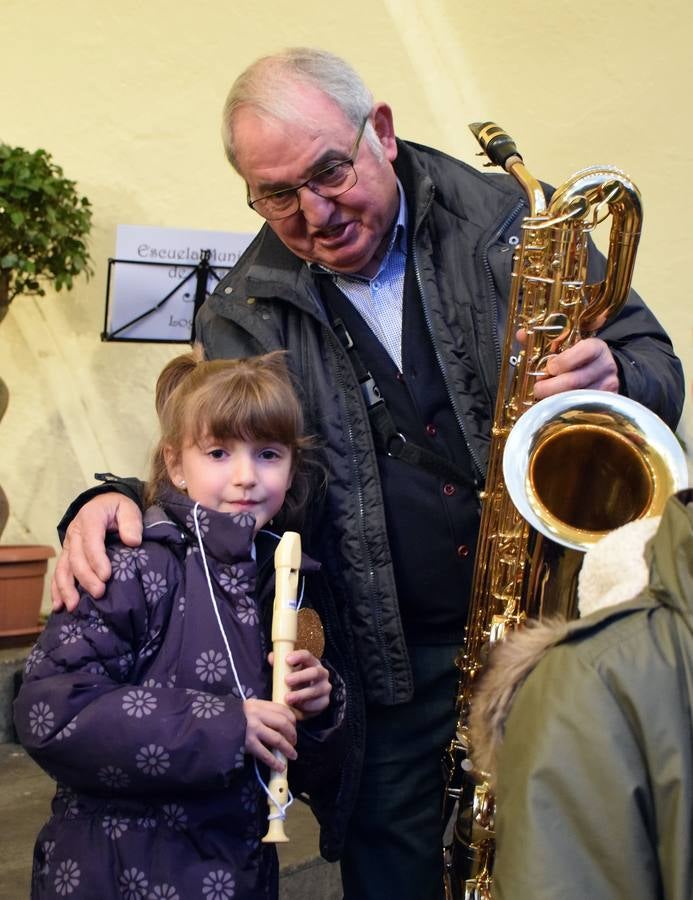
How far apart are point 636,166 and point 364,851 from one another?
2.36 m

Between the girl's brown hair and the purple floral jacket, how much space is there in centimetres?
14

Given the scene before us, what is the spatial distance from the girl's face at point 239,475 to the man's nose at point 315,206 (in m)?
0.37

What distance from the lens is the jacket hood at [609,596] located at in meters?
1.07

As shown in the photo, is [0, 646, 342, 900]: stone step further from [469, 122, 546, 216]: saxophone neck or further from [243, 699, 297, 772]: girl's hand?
[469, 122, 546, 216]: saxophone neck

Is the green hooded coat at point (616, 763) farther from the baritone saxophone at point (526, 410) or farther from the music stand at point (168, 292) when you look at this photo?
the music stand at point (168, 292)

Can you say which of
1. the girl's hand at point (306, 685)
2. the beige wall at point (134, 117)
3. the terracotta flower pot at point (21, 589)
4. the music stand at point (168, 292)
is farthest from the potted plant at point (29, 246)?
the girl's hand at point (306, 685)

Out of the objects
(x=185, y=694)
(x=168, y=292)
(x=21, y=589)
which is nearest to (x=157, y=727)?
(x=185, y=694)

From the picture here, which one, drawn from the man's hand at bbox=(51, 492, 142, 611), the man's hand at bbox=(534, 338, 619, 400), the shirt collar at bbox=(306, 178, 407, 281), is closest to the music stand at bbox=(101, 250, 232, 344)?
the shirt collar at bbox=(306, 178, 407, 281)

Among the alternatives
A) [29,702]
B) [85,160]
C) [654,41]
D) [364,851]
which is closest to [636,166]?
[654,41]

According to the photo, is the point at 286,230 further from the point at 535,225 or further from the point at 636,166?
the point at 636,166

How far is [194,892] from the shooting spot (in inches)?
61.6

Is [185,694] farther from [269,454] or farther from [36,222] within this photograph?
[36,222]

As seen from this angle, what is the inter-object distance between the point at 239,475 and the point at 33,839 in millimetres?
1247

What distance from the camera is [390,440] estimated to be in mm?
1947
